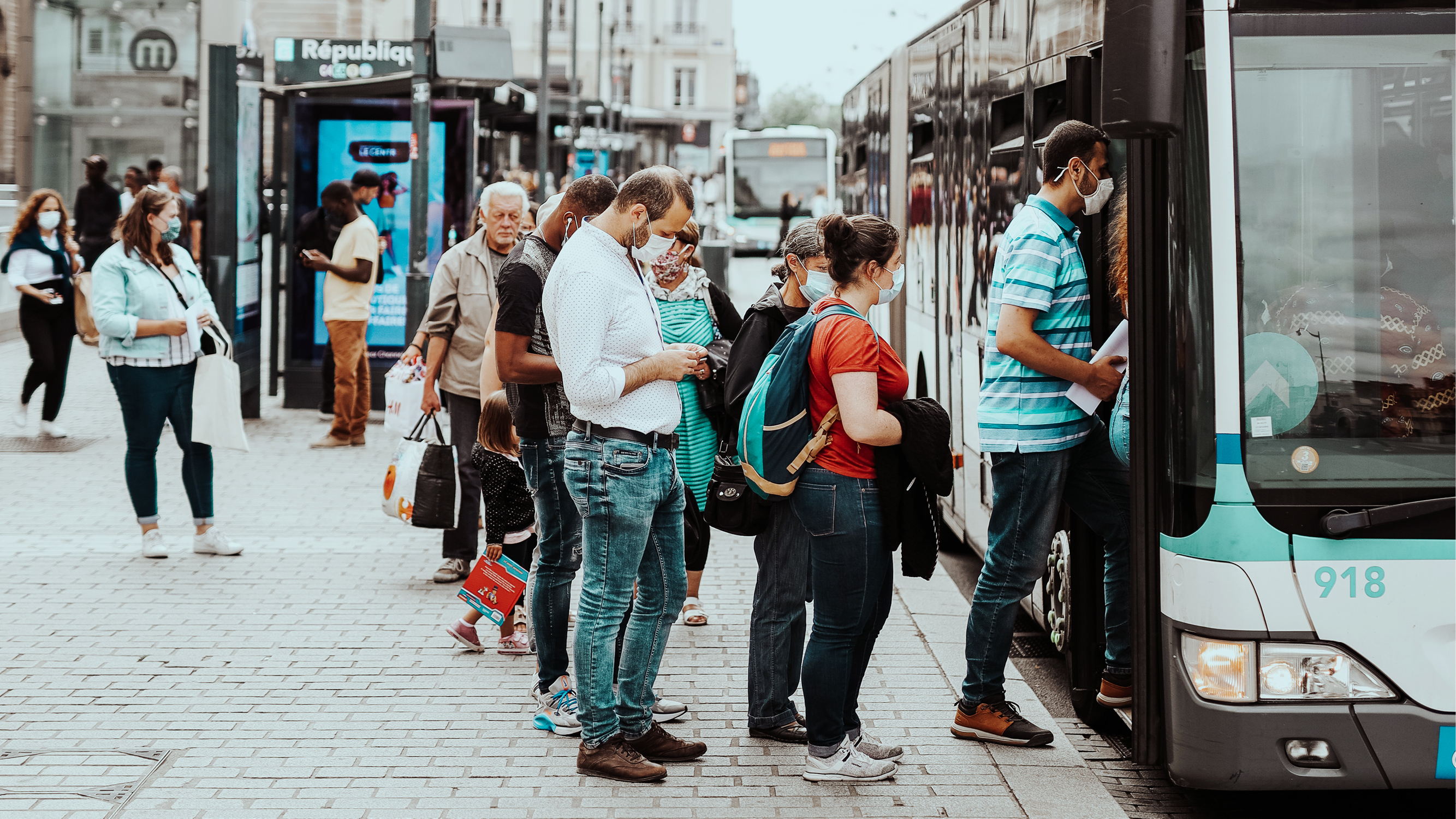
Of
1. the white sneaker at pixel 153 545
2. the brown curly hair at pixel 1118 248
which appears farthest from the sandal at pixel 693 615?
the white sneaker at pixel 153 545

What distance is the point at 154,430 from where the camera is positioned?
7617 millimetres

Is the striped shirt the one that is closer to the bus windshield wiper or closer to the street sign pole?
the bus windshield wiper

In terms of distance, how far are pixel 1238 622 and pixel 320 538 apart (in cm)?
575

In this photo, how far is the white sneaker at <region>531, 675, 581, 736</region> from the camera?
17.1 ft

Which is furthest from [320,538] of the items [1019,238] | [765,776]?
[1019,238]

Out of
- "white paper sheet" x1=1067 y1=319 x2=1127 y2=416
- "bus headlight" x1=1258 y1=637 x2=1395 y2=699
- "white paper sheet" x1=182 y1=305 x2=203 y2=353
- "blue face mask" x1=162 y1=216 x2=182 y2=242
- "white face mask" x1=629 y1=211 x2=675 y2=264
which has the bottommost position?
"bus headlight" x1=1258 y1=637 x2=1395 y2=699

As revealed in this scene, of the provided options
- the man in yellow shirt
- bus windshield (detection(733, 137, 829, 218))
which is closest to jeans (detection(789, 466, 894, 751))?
the man in yellow shirt

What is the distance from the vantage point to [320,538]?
844 centimetres

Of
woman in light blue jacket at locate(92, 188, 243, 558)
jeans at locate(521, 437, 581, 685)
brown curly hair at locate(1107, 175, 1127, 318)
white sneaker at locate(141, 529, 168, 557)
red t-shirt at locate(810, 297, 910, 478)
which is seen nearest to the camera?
red t-shirt at locate(810, 297, 910, 478)

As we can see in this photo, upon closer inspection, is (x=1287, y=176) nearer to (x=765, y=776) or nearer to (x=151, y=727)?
(x=765, y=776)

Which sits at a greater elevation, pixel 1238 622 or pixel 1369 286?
pixel 1369 286

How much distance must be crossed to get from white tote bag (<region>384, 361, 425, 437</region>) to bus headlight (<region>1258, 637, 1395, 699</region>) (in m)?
4.33

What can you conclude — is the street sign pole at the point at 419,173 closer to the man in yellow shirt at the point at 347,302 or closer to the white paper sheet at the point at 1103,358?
the man in yellow shirt at the point at 347,302

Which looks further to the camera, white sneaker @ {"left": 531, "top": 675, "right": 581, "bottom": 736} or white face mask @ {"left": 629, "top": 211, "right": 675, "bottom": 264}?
white sneaker @ {"left": 531, "top": 675, "right": 581, "bottom": 736}
